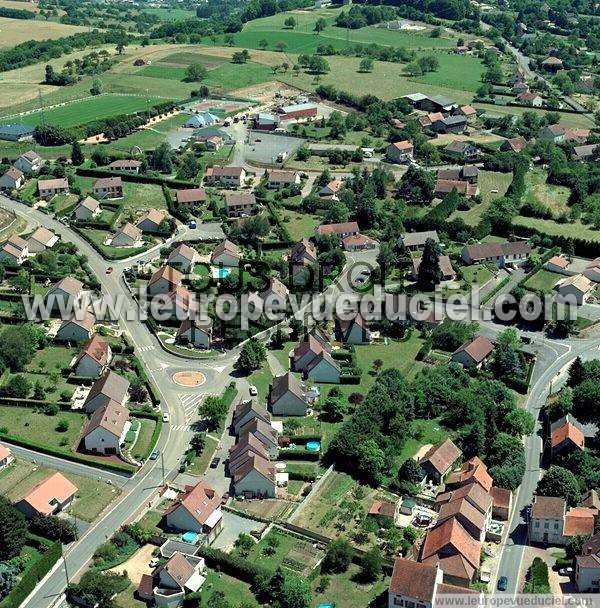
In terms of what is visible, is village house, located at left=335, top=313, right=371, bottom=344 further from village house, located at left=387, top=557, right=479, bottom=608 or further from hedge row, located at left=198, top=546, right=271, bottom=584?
village house, located at left=387, top=557, right=479, bottom=608

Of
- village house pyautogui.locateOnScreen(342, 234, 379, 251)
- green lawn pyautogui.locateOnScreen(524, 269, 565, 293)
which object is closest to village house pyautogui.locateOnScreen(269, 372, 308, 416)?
village house pyautogui.locateOnScreen(342, 234, 379, 251)

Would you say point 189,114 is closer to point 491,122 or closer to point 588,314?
point 491,122

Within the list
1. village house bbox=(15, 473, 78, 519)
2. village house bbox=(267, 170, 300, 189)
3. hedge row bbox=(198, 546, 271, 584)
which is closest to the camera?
hedge row bbox=(198, 546, 271, 584)

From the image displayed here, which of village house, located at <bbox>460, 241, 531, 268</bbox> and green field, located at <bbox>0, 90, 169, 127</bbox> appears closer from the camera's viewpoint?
village house, located at <bbox>460, 241, 531, 268</bbox>

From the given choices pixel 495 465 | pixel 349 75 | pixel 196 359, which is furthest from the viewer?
pixel 349 75

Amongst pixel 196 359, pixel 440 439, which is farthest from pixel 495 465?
pixel 196 359

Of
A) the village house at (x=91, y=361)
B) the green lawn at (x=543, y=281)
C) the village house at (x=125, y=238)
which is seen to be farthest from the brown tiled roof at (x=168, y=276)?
the green lawn at (x=543, y=281)
